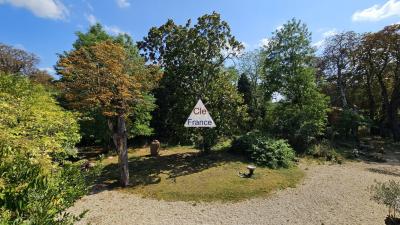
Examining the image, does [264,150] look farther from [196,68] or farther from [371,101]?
[371,101]

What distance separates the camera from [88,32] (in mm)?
23781

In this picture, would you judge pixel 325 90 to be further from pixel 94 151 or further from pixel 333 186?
pixel 94 151

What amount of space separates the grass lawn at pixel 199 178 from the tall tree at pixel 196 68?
1988 millimetres

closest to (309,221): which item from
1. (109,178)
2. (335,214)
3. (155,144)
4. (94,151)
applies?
(335,214)

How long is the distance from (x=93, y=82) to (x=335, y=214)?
33.1 ft

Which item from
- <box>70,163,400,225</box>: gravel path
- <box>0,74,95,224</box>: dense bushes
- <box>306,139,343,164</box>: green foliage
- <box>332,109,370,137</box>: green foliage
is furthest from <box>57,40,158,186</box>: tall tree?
<box>332,109,370,137</box>: green foliage

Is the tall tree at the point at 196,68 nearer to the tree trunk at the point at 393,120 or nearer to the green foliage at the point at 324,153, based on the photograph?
the green foliage at the point at 324,153

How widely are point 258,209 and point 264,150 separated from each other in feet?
23.4

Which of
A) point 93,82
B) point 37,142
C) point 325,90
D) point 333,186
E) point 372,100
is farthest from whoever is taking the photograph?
point 325,90

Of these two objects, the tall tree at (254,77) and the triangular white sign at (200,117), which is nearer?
the triangular white sign at (200,117)

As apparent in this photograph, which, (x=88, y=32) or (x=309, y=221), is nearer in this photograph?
(x=309, y=221)

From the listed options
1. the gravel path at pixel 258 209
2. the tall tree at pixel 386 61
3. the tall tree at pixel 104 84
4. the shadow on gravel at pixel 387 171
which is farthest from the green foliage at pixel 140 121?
the tall tree at pixel 386 61

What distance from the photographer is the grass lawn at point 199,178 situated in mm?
11656

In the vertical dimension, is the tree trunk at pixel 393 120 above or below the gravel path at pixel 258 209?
above
